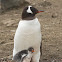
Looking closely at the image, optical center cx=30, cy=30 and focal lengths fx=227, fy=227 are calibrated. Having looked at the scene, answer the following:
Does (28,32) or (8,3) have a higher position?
(28,32)

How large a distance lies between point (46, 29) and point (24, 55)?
3.05m

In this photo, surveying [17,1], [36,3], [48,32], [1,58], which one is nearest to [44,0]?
[36,3]

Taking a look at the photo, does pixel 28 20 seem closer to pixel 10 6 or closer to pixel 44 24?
pixel 44 24

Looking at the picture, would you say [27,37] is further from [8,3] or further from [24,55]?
[8,3]

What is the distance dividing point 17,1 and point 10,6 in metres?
0.35

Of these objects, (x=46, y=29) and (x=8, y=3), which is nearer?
(x=46, y=29)

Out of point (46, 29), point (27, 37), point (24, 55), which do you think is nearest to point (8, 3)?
point (46, 29)

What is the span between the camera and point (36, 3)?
10312 millimetres

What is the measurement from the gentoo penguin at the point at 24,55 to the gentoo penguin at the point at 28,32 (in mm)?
127

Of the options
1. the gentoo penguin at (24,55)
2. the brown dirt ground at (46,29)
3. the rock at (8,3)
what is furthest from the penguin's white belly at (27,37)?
the rock at (8,3)

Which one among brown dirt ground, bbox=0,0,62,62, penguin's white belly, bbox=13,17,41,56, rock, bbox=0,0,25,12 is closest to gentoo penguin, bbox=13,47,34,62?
penguin's white belly, bbox=13,17,41,56

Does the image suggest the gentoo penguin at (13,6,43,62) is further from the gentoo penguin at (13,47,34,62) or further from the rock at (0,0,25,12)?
the rock at (0,0,25,12)

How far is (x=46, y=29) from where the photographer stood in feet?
22.5

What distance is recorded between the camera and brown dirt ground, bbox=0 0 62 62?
5.21 meters
